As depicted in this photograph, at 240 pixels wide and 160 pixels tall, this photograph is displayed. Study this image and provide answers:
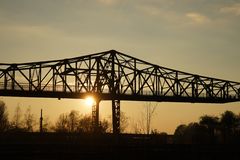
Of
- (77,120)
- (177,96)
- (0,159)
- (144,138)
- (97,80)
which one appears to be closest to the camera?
(0,159)

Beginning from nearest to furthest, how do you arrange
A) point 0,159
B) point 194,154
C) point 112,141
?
point 0,159
point 194,154
point 112,141

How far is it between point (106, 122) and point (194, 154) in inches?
3419

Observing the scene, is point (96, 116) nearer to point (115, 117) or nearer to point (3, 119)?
point (115, 117)

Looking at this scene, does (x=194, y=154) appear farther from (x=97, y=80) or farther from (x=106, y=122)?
(x=106, y=122)

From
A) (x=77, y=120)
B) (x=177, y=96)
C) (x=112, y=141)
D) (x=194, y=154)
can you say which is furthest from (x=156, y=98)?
→ (x=77, y=120)

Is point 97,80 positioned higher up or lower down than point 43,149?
higher up

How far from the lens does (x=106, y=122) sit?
12381cm

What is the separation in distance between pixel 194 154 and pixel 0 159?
15.2 metres

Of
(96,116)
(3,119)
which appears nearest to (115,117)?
(96,116)

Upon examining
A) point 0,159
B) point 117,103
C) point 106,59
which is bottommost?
point 0,159

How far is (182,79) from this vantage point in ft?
261

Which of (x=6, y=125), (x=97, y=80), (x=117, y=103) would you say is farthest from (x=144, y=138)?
(x=6, y=125)

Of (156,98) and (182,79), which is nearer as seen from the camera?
(156,98)

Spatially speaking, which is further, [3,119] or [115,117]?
[3,119]
